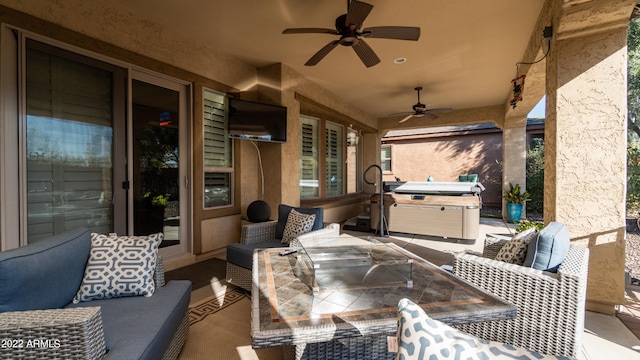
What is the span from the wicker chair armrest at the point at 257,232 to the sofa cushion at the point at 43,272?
1.53 meters

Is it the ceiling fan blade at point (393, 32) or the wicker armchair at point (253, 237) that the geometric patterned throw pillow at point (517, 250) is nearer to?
the wicker armchair at point (253, 237)

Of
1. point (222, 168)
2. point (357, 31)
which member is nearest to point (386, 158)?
point (222, 168)

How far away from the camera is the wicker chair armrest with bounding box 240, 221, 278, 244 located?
125 inches

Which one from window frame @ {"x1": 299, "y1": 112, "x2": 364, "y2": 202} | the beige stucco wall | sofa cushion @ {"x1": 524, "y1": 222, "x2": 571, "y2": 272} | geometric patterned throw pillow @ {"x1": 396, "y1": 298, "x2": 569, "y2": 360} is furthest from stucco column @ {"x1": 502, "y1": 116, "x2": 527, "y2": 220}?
geometric patterned throw pillow @ {"x1": 396, "y1": 298, "x2": 569, "y2": 360}

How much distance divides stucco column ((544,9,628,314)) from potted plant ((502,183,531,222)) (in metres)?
5.03

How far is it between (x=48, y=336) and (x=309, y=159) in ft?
18.1

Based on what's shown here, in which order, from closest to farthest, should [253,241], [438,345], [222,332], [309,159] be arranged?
[438,345], [222,332], [253,241], [309,159]

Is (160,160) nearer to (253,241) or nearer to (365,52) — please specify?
(253,241)

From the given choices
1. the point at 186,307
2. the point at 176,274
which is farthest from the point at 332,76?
the point at 186,307

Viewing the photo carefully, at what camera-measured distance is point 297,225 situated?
10.2ft

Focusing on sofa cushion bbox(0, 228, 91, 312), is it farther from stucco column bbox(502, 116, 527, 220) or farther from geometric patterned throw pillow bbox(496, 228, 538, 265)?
stucco column bbox(502, 116, 527, 220)

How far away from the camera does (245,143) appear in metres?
4.65

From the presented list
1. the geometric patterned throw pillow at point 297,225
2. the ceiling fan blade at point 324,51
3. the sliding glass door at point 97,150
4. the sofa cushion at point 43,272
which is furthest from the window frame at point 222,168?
the sofa cushion at point 43,272

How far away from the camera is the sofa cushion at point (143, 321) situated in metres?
1.26
